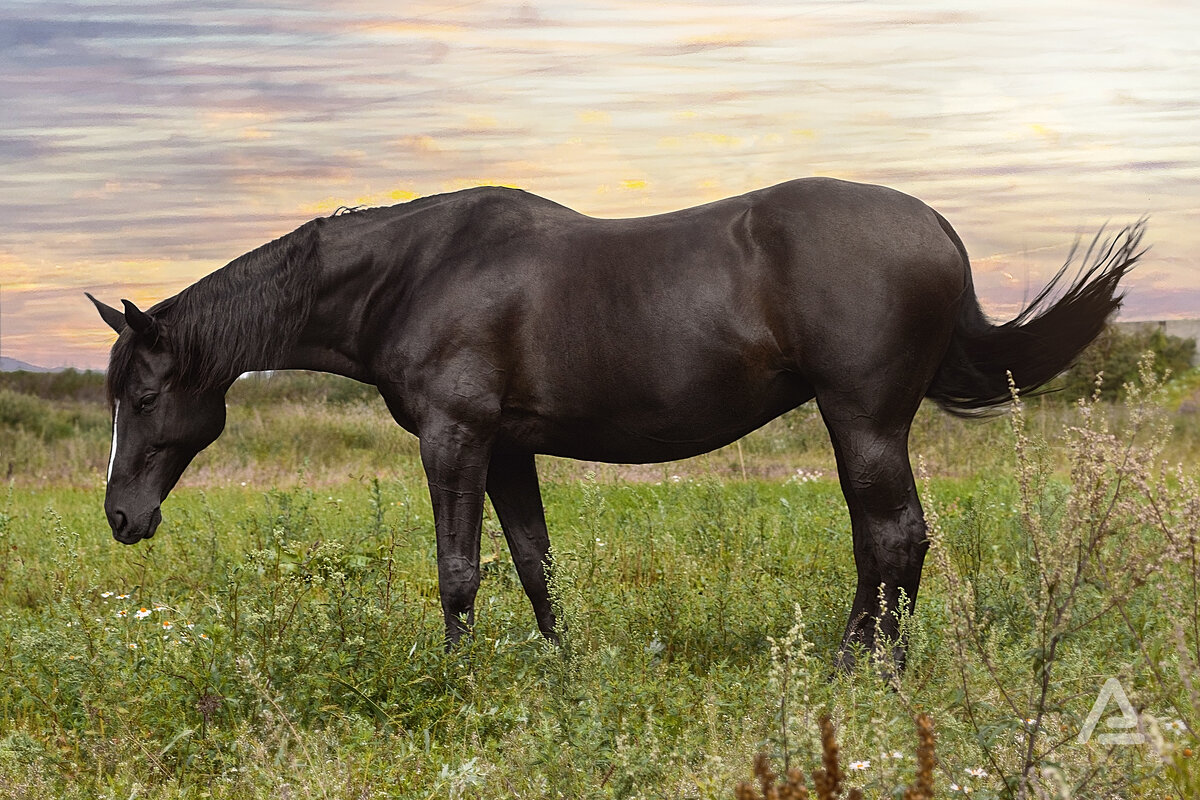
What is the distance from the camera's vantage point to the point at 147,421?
5352 millimetres

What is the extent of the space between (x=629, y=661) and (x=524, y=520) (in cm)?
93

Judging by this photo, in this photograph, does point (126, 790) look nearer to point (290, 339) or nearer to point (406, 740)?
point (406, 740)

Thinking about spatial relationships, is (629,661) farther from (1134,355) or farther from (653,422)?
(1134,355)

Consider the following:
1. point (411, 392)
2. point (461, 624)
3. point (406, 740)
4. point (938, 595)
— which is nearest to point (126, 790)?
point (406, 740)

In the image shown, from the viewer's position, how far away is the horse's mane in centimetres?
521

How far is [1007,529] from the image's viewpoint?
7617 mm

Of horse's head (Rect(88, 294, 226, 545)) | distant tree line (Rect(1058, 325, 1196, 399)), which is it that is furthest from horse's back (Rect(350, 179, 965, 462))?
distant tree line (Rect(1058, 325, 1196, 399))

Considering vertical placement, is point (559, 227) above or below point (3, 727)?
above

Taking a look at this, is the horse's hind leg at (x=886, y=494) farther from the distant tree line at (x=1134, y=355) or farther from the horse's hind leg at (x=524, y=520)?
the distant tree line at (x=1134, y=355)

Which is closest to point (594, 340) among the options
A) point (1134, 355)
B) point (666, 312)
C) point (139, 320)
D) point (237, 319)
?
point (666, 312)

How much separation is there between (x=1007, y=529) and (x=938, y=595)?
1.88 metres

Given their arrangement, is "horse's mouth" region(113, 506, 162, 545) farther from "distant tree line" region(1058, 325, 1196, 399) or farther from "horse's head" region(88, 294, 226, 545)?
"distant tree line" region(1058, 325, 1196, 399)

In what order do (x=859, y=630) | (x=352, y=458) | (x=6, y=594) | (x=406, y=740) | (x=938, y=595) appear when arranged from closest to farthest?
1. (x=406, y=740)
2. (x=859, y=630)
3. (x=938, y=595)
4. (x=6, y=594)
5. (x=352, y=458)

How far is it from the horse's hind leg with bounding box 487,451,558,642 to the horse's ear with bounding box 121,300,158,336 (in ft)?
5.91
